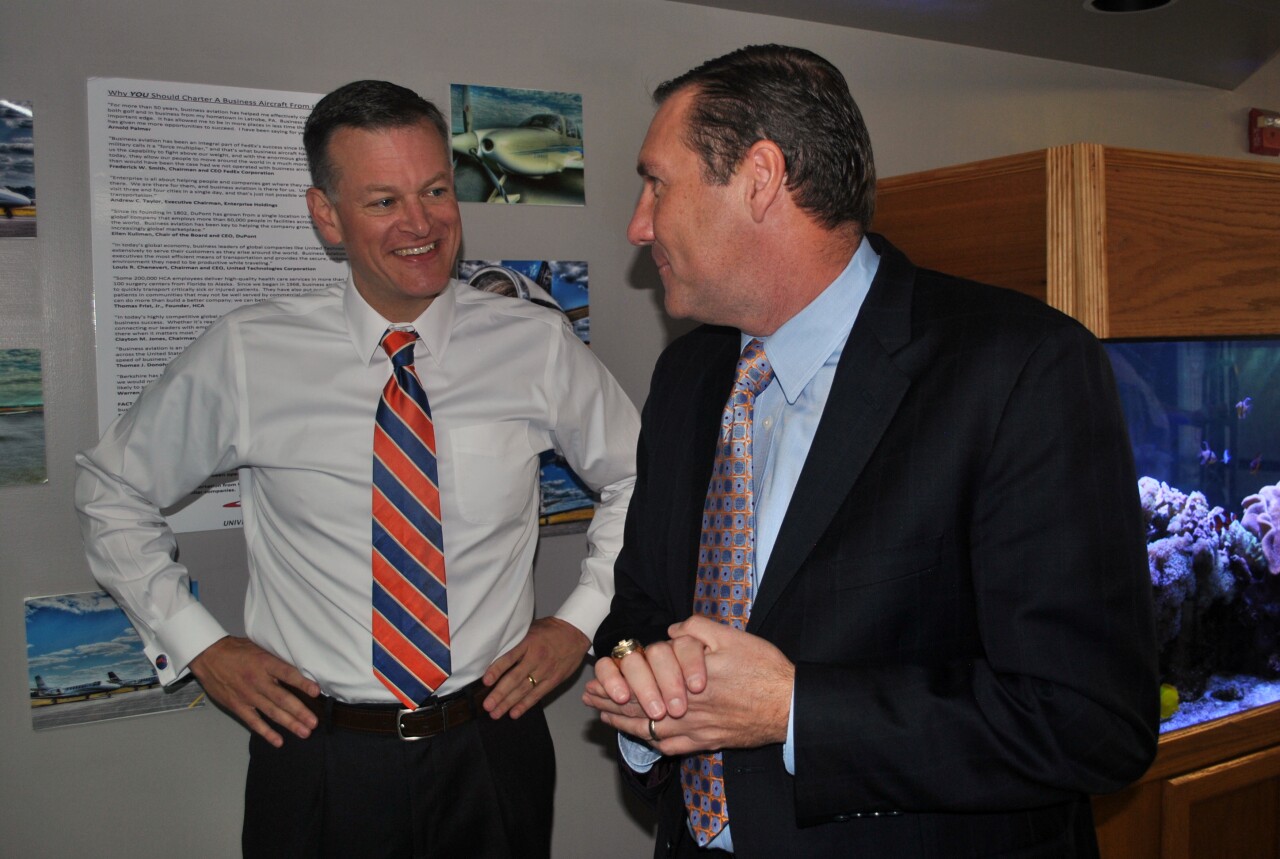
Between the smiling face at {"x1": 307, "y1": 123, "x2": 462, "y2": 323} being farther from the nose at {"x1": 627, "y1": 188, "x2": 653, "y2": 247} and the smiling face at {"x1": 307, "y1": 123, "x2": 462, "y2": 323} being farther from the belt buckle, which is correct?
the belt buckle

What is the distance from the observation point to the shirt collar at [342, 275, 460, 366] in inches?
80.4

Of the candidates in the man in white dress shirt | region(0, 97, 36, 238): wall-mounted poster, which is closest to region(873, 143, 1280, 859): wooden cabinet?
the man in white dress shirt

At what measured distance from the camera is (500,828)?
1.96 metres

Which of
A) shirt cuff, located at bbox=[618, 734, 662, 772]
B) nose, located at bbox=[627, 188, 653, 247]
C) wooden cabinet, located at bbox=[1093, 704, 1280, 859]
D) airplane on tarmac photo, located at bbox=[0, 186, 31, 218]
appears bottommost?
wooden cabinet, located at bbox=[1093, 704, 1280, 859]

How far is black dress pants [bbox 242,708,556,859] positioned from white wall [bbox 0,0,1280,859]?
0.47 m

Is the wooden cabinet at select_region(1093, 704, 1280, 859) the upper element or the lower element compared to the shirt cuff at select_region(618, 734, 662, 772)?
lower

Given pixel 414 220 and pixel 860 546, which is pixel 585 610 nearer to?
pixel 414 220

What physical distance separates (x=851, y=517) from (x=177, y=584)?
150 centimetres

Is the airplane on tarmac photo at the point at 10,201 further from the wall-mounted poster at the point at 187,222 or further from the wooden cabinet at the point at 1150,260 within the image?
the wooden cabinet at the point at 1150,260

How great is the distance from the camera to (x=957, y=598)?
1.17 m

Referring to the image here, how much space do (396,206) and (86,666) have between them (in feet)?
4.16

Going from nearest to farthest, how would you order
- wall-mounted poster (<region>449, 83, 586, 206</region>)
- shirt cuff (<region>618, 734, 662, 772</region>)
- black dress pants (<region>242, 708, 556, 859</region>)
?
shirt cuff (<region>618, 734, 662, 772</region>) → black dress pants (<region>242, 708, 556, 859</region>) → wall-mounted poster (<region>449, 83, 586, 206</region>)

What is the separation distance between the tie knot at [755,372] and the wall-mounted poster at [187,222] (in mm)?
1365

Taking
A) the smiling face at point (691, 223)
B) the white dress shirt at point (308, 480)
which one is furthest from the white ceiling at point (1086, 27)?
the smiling face at point (691, 223)
